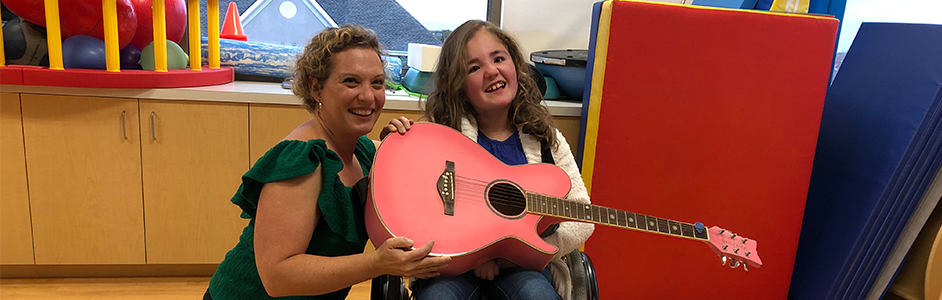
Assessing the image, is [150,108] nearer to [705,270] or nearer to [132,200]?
[132,200]

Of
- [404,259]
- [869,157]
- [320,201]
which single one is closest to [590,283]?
[404,259]

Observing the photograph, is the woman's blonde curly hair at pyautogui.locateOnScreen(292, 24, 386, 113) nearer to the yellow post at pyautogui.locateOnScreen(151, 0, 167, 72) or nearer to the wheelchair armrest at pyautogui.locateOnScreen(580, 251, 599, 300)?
the wheelchair armrest at pyautogui.locateOnScreen(580, 251, 599, 300)

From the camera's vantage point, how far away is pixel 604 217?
124 cm

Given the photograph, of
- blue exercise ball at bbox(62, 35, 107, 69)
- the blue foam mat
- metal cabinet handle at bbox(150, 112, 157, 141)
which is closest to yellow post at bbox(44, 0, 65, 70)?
blue exercise ball at bbox(62, 35, 107, 69)

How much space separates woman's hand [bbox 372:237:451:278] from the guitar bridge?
0.37 ft

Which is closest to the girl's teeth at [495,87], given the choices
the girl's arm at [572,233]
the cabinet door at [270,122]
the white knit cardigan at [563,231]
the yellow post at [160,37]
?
the white knit cardigan at [563,231]

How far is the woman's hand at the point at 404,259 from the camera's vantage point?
1045 mm

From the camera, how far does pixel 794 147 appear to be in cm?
209

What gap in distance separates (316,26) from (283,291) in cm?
204

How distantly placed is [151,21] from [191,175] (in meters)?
0.63

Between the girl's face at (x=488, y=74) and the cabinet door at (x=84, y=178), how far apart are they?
143 centimetres

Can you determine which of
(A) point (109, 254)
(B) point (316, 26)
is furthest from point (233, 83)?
(A) point (109, 254)

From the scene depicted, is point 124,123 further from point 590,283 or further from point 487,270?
point 590,283

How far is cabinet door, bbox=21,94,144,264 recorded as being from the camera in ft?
7.05
